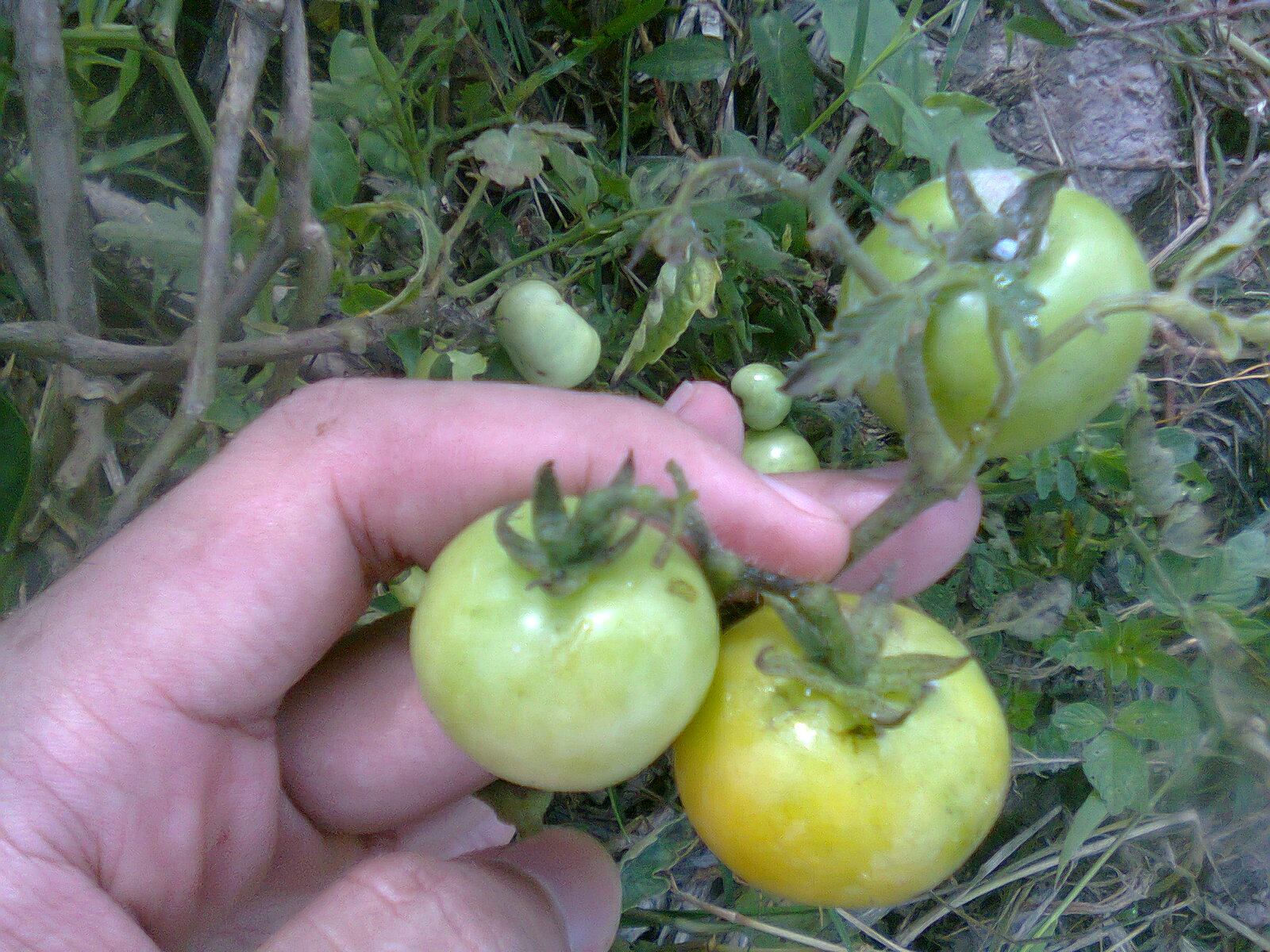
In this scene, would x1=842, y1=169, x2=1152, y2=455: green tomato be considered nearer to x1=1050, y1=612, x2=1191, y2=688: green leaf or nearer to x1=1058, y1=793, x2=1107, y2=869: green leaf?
x1=1050, y1=612, x2=1191, y2=688: green leaf

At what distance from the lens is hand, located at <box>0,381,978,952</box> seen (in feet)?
2.53

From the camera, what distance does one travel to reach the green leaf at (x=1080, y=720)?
3.91 ft

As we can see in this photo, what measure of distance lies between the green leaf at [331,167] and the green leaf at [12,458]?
447mm

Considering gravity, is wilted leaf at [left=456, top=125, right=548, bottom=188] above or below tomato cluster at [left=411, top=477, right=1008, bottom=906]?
above

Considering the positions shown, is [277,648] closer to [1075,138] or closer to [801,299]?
[801,299]

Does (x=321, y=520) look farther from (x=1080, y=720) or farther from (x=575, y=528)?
→ (x=1080, y=720)

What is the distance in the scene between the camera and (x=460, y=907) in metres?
0.77

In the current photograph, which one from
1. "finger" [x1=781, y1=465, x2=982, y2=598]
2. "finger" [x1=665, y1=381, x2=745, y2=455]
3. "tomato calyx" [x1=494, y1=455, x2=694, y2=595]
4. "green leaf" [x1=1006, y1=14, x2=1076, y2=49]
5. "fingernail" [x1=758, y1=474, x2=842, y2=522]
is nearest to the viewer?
"tomato calyx" [x1=494, y1=455, x2=694, y2=595]

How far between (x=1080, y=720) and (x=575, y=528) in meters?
1.01

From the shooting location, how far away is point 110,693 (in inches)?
32.1

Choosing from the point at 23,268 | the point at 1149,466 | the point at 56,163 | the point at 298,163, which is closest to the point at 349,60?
the point at 298,163

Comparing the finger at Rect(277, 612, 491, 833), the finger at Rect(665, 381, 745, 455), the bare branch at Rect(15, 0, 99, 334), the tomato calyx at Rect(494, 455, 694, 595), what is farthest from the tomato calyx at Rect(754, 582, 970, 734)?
the bare branch at Rect(15, 0, 99, 334)

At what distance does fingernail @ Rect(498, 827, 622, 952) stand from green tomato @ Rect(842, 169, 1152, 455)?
0.64 meters

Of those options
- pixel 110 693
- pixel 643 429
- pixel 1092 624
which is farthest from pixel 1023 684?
pixel 110 693
